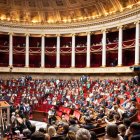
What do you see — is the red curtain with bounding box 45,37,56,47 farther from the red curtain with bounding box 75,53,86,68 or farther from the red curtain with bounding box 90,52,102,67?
the red curtain with bounding box 90,52,102,67

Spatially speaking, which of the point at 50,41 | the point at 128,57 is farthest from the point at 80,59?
the point at 128,57

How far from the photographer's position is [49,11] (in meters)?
32.2

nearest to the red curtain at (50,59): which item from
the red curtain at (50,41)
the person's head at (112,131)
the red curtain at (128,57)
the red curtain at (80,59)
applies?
the red curtain at (50,41)

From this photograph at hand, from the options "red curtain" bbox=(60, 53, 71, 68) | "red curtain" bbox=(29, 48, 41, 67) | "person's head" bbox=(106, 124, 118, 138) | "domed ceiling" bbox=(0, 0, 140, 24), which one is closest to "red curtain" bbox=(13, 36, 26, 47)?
"red curtain" bbox=(29, 48, 41, 67)

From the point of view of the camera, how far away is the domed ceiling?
29920mm

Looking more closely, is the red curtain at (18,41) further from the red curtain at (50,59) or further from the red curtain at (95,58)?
the red curtain at (95,58)

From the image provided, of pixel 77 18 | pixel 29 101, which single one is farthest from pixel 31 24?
pixel 29 101

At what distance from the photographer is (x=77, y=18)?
3123cm

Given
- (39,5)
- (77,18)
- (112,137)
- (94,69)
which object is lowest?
(112,137)

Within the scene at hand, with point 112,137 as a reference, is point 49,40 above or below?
above

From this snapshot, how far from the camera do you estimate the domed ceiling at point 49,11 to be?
98.2 feet

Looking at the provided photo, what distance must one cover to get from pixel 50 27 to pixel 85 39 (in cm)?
521

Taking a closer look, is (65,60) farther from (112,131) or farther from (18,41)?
(112,131)

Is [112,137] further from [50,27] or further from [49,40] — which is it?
[49,40]
